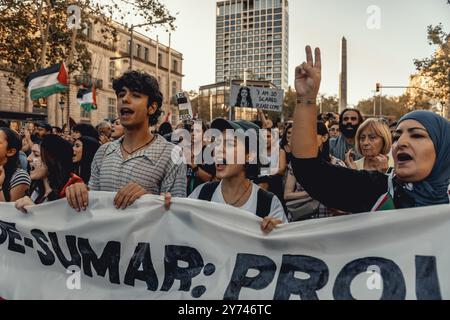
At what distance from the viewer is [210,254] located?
2340 mm

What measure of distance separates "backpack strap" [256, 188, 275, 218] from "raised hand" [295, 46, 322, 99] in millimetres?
936

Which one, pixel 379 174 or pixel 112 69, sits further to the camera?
pixel 112 69

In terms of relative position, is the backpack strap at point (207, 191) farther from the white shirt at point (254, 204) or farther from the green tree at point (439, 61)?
the green tree at point (439, 61)

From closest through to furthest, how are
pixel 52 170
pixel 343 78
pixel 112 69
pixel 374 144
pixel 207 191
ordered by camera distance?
pixel 207 191 → pixel 52 170 → pixel 374 144 → pixel 343 78 → pixel 112 69

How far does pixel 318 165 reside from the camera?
6.25 ft

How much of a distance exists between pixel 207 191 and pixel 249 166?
32cm

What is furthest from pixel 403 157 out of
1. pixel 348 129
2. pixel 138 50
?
pixel 138 50

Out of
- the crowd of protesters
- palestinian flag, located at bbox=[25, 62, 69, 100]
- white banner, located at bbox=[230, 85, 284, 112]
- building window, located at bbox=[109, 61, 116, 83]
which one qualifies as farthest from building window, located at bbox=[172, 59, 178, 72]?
the crowd of protesters

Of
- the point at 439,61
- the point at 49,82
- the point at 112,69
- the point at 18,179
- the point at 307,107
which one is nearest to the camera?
the point at 307,107

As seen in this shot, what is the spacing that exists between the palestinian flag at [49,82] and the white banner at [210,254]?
664cm

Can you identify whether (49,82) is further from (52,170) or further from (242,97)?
(52,170)

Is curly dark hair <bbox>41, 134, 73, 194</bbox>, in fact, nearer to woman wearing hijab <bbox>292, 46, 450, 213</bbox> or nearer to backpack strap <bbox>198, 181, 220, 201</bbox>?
backpack strap <bbox>198, 181, 220, 201</bbox>

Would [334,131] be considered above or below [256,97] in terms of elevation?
below
